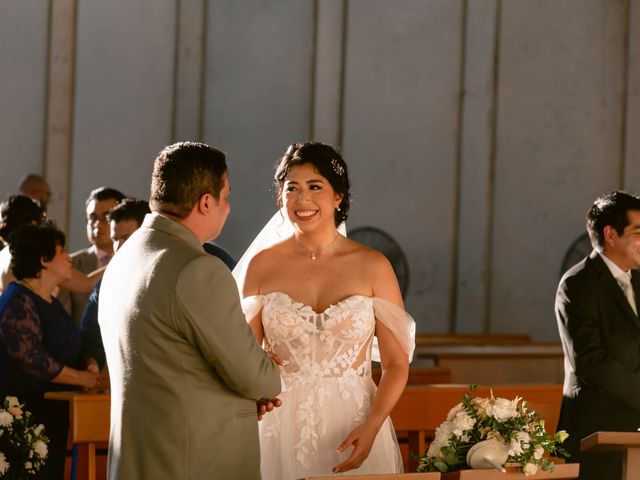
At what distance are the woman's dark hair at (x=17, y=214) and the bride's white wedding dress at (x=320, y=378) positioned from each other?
2475mm

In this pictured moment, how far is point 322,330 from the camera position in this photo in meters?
3.50

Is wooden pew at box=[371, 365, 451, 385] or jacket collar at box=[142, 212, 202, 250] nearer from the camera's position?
jacket collar at box=[142, 212, 202, 250]

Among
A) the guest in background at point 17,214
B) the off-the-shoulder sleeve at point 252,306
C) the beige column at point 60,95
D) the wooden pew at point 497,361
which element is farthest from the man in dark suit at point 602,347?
the beige column at point 60,95

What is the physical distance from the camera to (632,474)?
3.21 m

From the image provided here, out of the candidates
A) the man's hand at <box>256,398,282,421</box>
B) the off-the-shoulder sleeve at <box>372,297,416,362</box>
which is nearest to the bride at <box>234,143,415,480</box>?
the off-the-shoulder sleeve at <box>372,297,416,362</box>

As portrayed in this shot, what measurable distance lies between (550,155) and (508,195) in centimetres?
51

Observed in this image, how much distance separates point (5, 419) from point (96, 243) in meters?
2.03

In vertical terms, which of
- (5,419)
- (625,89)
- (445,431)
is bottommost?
(5,419)

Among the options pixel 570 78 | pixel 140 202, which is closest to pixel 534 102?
pixel 570 78

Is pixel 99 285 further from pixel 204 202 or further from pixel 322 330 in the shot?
pixel 204 202

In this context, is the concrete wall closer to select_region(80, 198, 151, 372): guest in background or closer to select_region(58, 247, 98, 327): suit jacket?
Answer: select_region(58, 247, 98, 327): suit jacket

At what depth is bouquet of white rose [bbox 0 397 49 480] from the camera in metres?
4.11

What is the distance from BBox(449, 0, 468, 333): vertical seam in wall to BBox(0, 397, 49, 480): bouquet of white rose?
238 inches

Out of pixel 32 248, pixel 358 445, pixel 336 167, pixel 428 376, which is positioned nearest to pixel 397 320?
pixel 358 445
